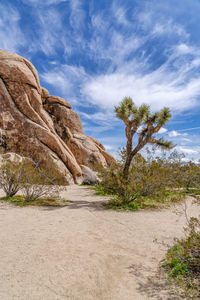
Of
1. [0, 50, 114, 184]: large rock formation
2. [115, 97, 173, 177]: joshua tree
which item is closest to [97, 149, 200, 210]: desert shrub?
[115, 97, 173, 177]: joshua tree

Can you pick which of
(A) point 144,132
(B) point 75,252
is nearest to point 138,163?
(A) point 144,132

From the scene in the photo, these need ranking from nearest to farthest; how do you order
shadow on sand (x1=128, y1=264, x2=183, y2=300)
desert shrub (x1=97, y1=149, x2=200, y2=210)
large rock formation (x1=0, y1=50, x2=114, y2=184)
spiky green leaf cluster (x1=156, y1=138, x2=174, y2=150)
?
1. shadow on sand (x1=128, y1=264, x2=183, y2=300)
2. desert shrub (x1=97, y1=149, x2=200, y2=210)
3. spiky green leaf cluster (x1=156, y1=138, x2=174, y2=150)
4. large rock formation (x1=0, y1=50, x2=114, y2=184)

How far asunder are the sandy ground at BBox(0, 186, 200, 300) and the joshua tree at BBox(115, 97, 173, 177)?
20.8ft

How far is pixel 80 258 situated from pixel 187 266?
1.83 m

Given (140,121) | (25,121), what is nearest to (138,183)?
(140,121)

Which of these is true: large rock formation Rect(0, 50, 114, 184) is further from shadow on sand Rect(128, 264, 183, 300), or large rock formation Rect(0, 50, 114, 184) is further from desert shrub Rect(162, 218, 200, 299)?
desert shrub Rect(162, 218, 200, 299)

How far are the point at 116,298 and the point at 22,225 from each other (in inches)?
146

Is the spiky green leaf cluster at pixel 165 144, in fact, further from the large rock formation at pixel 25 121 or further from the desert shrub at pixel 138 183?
the large rock formation at pixel 25 121

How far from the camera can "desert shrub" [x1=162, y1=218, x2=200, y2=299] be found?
2.67 meters

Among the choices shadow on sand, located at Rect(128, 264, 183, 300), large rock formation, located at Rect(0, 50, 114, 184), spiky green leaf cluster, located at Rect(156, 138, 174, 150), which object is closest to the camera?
shadow on sand, located at Rect(128, 264, 183, 300)

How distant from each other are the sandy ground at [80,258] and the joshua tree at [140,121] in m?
6.33

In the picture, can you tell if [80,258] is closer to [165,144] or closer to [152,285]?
[152,285]

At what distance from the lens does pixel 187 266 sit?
3070 mm

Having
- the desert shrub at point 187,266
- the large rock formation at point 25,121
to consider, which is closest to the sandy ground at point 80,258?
the desert shrub at point 187,266
